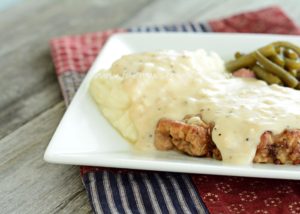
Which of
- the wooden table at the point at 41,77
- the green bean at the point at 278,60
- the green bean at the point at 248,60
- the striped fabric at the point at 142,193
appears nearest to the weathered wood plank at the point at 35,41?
the wooden table at the point at 41,77

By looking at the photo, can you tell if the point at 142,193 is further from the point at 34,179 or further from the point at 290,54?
the point at 290,54

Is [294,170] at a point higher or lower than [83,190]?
higher

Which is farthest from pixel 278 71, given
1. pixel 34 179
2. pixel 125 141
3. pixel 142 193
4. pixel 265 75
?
pixel 34 179

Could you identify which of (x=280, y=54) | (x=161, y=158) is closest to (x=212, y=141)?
(x=161, y=158)

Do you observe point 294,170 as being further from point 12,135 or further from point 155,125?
point 12,135

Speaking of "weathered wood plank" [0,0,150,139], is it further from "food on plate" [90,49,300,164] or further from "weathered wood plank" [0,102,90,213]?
"food on plate" [90,49,300,164]

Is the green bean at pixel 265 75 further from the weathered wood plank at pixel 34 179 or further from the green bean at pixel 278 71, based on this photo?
the weathered wood plank at pixel 34 179
